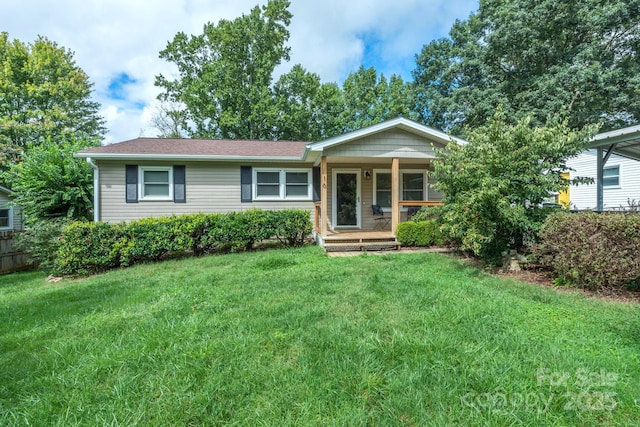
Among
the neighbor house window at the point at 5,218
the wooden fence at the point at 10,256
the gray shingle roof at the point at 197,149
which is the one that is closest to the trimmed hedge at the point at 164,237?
the gray shingle roof at the point at 197,149

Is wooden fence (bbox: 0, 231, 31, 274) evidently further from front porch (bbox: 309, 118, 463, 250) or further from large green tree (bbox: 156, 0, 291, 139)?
large green tree (bbox: 156, 0, 291, 139)

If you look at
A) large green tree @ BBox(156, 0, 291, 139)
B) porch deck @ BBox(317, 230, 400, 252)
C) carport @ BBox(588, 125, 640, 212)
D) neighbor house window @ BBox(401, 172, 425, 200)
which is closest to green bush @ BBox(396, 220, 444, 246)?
porch deck @ BBox(317, 230, 400, 252)

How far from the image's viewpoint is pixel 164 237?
290 inches

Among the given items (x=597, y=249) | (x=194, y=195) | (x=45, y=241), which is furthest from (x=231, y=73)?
(x=597, y=249)

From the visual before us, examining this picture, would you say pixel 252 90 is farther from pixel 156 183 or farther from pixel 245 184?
pixel 156 183

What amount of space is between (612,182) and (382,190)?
10.1m

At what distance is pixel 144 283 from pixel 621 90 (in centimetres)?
2163

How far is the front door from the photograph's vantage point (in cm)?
1044

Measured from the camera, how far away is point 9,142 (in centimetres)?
1698

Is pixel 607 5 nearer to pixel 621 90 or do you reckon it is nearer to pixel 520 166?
pixel 621 90

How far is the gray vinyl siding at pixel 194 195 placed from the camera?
8.94 metres

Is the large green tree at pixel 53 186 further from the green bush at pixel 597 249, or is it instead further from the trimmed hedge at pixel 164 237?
the green bush at pixel 597 249

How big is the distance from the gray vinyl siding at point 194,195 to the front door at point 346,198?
3.41 feet

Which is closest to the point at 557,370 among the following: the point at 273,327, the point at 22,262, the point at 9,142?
the point at 273,327
